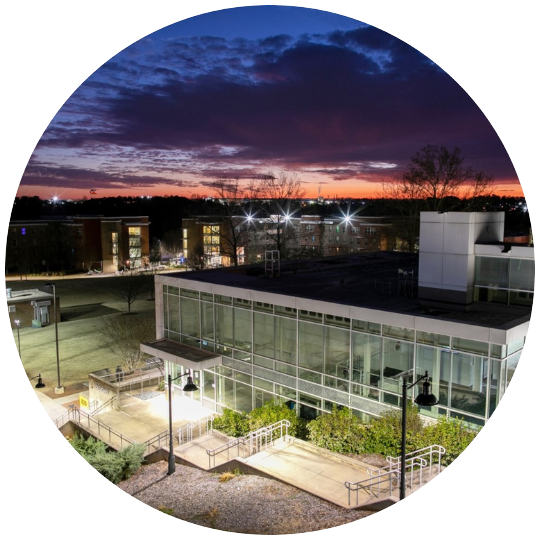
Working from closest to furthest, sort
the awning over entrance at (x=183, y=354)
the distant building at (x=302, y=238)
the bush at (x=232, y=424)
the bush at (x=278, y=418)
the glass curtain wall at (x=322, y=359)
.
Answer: the glass curtain wall at (x=322, y=359)
the bush at (x=278, y=418)
the bush at (x=232, y=424)
the awning over entrance at (x=183, y=354)
the distant building at (x=302, y=238)

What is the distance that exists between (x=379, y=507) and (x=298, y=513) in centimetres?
183

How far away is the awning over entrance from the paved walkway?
1863 millimetres

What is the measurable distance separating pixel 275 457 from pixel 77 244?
6436 centimetres

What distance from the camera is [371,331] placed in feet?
48.3

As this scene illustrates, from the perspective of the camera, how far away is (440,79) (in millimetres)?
62750

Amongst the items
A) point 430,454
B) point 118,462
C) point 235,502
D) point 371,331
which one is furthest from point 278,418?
point 430,454

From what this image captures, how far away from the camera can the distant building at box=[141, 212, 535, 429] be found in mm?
13172

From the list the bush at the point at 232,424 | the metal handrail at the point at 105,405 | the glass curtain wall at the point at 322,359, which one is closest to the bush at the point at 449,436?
the glass curtain wall at the point at 322,359

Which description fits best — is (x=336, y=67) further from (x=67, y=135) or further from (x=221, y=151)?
(x=67, y=135)

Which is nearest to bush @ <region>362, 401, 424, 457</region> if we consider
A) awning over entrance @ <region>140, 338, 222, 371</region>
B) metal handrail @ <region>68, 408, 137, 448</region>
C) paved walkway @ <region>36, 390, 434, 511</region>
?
paved walkway @ <region>36, 390, 434, 511</region>

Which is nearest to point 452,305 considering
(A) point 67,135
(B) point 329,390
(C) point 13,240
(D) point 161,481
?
(B) point 329,390

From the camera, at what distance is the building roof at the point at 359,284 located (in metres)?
14.0

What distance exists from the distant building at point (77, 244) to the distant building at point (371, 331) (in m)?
55.8

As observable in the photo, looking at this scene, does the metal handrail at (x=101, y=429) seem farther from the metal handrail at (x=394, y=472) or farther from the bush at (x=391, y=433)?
the metal handrail at (x=394, y=472)
